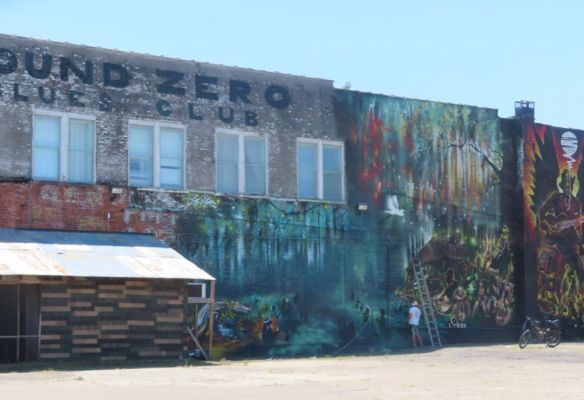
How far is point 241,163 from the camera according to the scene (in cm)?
3291

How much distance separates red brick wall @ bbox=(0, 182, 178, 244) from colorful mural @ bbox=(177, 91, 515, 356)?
1037mm

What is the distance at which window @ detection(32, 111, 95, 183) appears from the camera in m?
29.6

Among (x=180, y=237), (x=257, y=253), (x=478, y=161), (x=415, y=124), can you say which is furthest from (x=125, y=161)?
(x=478, y=161)

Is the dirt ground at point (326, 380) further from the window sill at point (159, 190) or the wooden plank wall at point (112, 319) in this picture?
the window sill at point (159, 190)

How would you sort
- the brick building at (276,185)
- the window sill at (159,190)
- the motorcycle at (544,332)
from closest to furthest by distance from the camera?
→ the brick building at (276,185), the window sill at (159,190), the motorcycle at (544,332)

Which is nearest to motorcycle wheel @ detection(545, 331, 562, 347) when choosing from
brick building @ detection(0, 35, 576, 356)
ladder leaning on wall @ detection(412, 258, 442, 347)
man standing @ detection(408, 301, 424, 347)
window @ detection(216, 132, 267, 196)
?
brick building @ detection(0, 35, 576, 356)

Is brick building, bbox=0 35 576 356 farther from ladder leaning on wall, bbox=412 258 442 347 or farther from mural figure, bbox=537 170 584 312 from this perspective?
mural figure, bbox=537 170 584 312

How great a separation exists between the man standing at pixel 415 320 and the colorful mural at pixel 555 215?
5.28 meters

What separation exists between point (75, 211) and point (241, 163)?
5615 mm

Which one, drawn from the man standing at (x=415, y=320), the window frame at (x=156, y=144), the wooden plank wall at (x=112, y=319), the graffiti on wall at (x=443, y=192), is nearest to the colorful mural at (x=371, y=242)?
the graffiti on wall at (x=443, y=192)

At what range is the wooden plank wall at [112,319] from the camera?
26266 millimetres

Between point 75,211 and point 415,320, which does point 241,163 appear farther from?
point 415,320

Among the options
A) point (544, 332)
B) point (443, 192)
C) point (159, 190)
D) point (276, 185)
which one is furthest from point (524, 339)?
point (159, 190)

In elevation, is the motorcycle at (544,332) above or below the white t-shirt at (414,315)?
below
